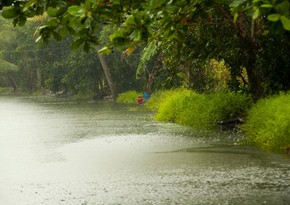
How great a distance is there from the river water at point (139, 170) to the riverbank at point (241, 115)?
0.45 meters

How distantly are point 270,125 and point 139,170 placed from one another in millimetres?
3653

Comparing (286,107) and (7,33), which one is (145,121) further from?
(7,33)

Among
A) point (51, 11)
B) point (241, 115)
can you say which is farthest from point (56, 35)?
point (241, 115)

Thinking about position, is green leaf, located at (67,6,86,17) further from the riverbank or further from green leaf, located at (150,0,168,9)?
the riverbank

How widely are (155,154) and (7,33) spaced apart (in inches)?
2069

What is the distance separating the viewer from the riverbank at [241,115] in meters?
11.2

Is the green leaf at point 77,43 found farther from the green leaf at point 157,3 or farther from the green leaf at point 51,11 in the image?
the green leaf at point 157,3

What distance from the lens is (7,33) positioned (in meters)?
61.0

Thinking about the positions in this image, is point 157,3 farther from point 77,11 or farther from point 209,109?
point 209,109

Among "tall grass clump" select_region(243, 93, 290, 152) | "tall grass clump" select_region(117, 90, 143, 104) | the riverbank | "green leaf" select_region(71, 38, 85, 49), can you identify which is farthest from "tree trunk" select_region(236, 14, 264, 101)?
"tall grass clump" select_region(117, 90, 143, 104)

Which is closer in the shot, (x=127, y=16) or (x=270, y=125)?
(x=127, y=16)

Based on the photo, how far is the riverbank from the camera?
11188 millimetres

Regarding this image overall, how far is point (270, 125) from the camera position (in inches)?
466

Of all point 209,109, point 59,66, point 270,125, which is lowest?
point 209,109
